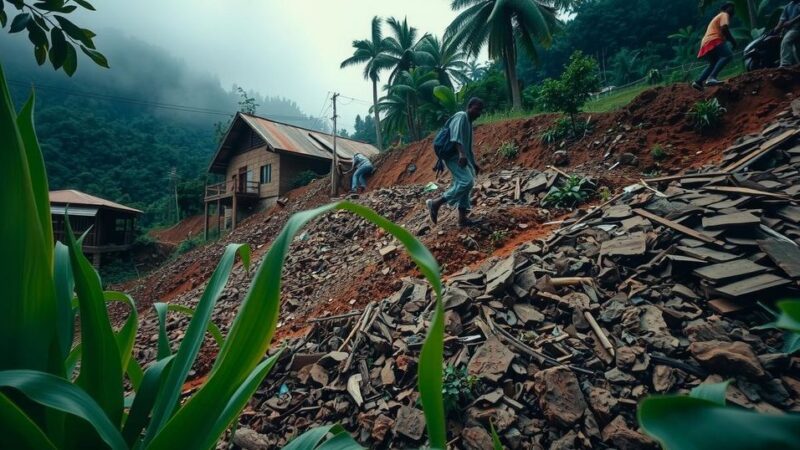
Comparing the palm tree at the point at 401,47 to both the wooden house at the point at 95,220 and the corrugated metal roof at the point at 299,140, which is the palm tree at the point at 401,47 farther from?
the wooden house at the point at 95,220

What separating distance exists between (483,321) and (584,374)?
2.69 feet

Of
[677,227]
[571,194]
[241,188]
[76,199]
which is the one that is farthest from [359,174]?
[76,199]

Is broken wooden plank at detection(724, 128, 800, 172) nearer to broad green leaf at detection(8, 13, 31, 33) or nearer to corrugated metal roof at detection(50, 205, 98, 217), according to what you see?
broad green leaf at detection(8, 13, 31, 33)

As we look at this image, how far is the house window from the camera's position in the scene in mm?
18656

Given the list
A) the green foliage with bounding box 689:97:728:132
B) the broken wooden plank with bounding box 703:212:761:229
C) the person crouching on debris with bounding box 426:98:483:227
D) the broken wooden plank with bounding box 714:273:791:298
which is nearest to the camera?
the broken wooden plank with bounding box 714:273:791:298

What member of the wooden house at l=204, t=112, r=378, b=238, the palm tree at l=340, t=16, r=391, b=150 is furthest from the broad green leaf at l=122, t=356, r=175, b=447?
the palm tree at l=340, t=16, r=391, b=150

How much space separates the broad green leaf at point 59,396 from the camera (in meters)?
0.47

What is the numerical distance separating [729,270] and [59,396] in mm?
3785

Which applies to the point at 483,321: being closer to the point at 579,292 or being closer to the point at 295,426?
the point at 579,292

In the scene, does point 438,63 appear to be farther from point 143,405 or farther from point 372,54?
point 143,405

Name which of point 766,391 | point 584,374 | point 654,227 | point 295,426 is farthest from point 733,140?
point 295,426

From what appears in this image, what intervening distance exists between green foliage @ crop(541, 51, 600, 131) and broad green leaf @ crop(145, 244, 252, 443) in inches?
341

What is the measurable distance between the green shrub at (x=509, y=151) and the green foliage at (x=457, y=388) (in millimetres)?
7960

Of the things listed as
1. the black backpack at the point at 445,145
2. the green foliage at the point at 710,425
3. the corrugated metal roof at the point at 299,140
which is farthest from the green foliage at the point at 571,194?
the corrugated metal roof at the point at 299,140
